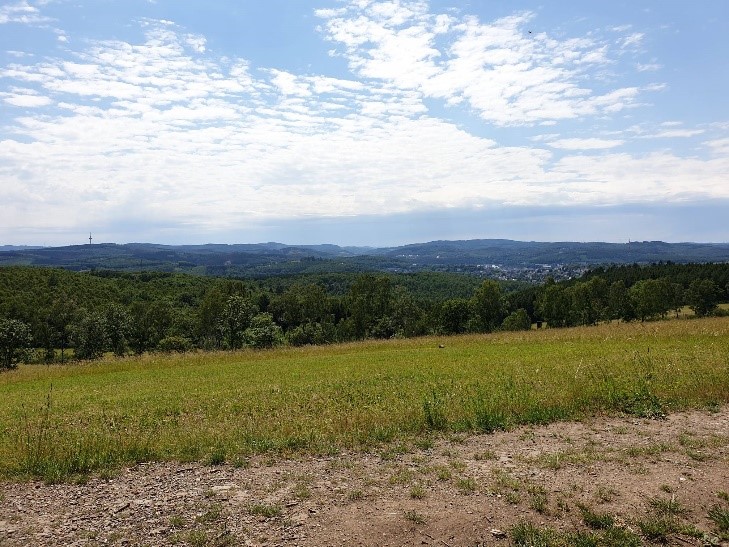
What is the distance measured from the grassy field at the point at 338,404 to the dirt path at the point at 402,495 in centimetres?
79

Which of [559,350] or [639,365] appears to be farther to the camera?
[559,350]

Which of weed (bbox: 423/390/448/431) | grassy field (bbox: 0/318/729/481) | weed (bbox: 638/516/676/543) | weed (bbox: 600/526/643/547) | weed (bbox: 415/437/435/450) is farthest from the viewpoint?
weed (bbox: 423/390/448/431)

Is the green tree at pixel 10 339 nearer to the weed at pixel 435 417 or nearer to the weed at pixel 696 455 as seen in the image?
the weed at pixel 435 417

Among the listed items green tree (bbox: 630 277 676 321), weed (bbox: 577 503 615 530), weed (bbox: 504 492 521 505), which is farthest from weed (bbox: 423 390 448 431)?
green tree (bbox: 630 277 676 321)

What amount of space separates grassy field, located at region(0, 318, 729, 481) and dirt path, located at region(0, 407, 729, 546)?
0.79 meters

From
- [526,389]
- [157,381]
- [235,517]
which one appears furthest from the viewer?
[157,381]

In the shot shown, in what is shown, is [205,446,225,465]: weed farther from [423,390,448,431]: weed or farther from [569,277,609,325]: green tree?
[569,277,609,325]: green tree

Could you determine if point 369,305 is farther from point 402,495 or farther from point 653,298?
point 402,495

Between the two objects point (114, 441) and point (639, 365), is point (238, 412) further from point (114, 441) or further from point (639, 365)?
point (639, 365)

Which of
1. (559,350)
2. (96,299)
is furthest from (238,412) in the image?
(96,299)

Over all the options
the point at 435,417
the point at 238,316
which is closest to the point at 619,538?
the point at 435,417

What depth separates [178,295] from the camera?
138 m

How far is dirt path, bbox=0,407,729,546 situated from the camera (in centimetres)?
541

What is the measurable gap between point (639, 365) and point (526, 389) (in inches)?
208
